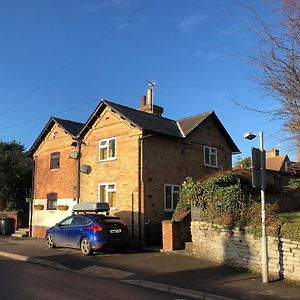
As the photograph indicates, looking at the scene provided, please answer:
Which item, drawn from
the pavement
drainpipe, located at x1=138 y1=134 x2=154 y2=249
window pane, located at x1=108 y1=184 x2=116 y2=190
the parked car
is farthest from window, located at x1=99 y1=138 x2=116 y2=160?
the pavement

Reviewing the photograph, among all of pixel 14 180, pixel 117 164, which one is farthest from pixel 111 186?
pixel 14 180

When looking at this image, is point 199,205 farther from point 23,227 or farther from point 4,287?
point 23,227

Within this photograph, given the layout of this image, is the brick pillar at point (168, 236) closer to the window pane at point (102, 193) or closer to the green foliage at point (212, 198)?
the green foliage at point (212, 198)

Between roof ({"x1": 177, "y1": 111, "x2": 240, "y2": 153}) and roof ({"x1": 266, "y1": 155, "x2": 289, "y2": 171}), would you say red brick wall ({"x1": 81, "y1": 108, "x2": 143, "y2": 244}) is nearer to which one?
roof ({"x1": 177, "y1": 111, "x2": 240, "y2": 153})

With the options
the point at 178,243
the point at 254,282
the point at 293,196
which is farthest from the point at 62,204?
the point at 254,282

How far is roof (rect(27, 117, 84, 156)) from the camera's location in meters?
27.6

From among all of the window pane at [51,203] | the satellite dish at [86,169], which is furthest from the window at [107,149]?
the window pane at [51,203]

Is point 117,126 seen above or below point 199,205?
above

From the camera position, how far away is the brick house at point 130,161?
2184 cm

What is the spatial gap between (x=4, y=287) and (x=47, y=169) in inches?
738

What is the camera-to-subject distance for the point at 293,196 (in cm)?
2339

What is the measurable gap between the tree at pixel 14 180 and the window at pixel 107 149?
41.3ft

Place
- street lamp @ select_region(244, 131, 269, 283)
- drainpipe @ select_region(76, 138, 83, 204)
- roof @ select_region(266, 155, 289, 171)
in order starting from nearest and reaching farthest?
1. street lamp @ select_region(244, 131, 269, 283)
2. drainpipe @ select_region(76, 138, 83, 204)
3. roof @ select_region(266, 155, 289, 171)

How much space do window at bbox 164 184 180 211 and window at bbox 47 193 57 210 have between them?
8340 millimetres
